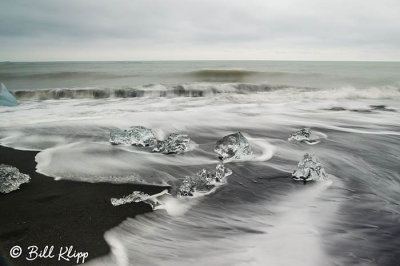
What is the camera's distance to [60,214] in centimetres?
Result: 223

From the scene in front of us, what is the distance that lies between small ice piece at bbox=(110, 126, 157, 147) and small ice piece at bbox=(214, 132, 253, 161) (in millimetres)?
A: 1077

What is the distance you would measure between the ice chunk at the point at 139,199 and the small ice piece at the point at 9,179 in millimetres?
1026

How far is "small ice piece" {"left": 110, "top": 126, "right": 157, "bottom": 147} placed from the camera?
4.11 m

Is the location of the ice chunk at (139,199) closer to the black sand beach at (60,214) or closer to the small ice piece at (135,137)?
the black sand beach at (60,214)

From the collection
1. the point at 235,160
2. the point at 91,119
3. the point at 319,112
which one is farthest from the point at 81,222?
the point at 319,112

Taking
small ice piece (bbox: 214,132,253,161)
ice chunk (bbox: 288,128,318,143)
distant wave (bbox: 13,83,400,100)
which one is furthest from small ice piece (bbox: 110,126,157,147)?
distant wave (bbox: 13,83,400,100)

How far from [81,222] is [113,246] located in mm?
427

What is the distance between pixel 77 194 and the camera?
2584mm

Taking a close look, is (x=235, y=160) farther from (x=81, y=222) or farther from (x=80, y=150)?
(x=80, y=150)

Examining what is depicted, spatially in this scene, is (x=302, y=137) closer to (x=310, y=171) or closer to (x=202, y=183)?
(x=310, y=171)

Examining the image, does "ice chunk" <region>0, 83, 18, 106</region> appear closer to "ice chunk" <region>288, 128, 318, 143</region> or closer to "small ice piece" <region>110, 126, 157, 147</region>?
"small ice piece" <region>110, 126, 157, 147</region>

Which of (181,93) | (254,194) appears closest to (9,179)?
(254,194)

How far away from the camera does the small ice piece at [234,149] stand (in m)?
3.61

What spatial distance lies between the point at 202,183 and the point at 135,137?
1.78 m
